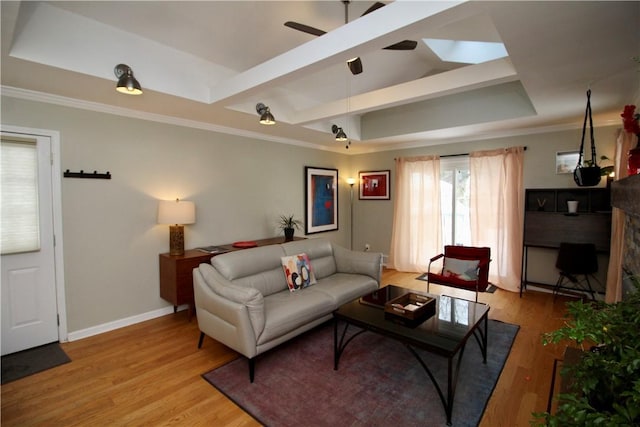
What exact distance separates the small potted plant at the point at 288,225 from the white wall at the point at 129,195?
56 centimetres

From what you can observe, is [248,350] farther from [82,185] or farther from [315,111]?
[315,111]

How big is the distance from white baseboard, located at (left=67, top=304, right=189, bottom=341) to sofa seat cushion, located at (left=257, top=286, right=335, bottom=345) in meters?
1.52

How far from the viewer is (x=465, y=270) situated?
3859 mm

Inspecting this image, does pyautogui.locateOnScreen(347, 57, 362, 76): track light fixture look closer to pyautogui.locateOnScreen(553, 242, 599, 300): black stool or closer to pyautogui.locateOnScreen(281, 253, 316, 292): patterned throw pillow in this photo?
pyautogui.locateOnScreen(281, 253, 316, 292): patterned throw pillow

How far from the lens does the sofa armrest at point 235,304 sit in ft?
7.69

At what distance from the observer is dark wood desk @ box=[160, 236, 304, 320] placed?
3311 millimetres

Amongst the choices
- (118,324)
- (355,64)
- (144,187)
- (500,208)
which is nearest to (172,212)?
(144,187)

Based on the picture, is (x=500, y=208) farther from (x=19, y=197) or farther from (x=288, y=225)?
(x=19, y=197)

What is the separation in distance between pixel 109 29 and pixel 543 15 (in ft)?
10.1

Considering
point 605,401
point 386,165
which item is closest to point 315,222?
point 386,165

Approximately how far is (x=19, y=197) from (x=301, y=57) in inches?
111

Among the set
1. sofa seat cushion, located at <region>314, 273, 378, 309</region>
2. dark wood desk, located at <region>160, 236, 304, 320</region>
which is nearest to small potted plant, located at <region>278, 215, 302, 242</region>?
sofa seat cushion, located at <region>314, 273, 378, 309</region>

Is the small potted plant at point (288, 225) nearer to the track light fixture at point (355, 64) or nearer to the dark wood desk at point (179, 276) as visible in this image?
the dark wood desk at point (179, 276)

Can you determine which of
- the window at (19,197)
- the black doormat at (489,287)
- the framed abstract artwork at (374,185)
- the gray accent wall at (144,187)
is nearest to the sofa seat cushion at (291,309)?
the gray accent wall at (144,187)
